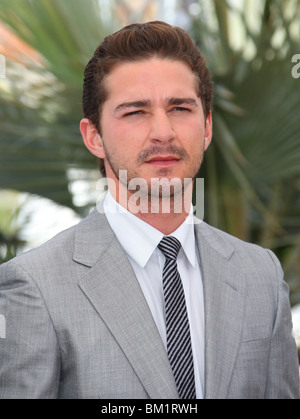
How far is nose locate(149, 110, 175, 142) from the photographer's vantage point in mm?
1538

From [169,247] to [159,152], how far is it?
0.22m

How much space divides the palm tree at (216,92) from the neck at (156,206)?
96 centimetres

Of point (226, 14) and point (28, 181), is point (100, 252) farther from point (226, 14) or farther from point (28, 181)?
point (226, 14)

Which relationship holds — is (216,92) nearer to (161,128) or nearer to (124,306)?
(161,128)

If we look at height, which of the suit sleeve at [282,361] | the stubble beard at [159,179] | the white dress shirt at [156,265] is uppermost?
the stubble beard at [159,179]

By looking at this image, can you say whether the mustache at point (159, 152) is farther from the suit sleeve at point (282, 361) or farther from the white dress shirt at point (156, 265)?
the suit sleeve at point (282, 361)

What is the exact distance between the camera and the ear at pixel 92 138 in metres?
1.72

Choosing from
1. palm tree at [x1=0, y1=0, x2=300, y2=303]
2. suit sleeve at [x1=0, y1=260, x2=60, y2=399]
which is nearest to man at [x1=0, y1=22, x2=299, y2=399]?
suit sleeve at [x1=0, y1=260, x2=60, y2=399]

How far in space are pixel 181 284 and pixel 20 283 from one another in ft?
1.12

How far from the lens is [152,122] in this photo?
5.11 feet

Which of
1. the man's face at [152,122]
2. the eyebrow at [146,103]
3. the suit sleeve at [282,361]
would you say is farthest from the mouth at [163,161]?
the suit sleeve at [282,361]

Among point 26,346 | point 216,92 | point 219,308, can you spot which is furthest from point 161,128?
point 216,92

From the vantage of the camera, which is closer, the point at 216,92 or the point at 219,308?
the point at 219,308
